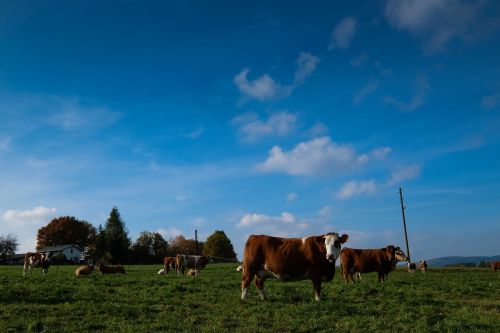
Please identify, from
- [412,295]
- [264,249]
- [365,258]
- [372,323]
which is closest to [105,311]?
[264,249]

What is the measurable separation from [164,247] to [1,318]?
398 ft

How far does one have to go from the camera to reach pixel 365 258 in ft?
83.3

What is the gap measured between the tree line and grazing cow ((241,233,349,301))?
8379 cm

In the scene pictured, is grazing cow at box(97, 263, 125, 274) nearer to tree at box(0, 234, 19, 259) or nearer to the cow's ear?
the cow's ear

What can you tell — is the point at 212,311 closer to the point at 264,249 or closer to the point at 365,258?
the point at 264,249

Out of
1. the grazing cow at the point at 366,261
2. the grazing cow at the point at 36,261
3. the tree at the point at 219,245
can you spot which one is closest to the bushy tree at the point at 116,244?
the tree at the point at 219,245

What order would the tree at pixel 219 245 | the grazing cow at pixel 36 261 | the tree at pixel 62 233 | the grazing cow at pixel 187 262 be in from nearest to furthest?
1. the grazing cow at pixel 36 261
2. the grazing cow at pixel 187 262
3. the tree at pixel 219 245
4. the tree at pixel 62 233

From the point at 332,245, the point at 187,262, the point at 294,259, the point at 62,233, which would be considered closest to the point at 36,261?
the point at 187,262

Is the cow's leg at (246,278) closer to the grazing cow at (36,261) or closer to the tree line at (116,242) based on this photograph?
the grazing cow at (36,261)

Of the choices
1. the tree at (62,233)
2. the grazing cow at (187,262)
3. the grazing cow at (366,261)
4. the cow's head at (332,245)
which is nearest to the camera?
the cow's head at (332,245)

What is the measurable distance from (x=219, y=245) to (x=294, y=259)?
89757mm

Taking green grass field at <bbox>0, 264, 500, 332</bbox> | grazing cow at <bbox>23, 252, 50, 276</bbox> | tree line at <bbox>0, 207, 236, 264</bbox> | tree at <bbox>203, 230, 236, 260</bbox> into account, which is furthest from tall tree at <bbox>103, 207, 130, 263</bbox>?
green grass field at <bbox>0, 264, 500, 332</bbox>

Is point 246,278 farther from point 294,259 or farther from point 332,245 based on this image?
point 332,245

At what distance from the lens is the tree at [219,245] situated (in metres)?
101
